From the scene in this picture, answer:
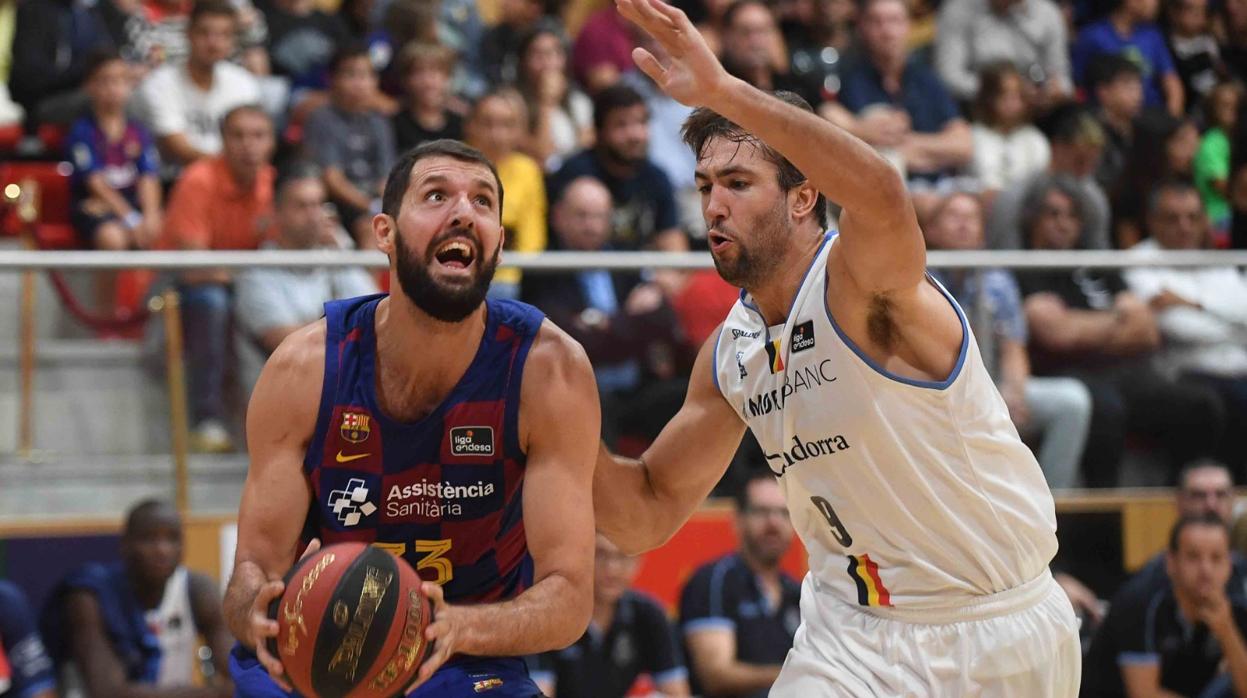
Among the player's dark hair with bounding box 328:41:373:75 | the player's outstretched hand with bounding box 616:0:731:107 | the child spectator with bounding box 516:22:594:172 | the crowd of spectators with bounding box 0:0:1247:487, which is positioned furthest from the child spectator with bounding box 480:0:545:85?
the player's outstretched hand with bounding box 616:0:731:107

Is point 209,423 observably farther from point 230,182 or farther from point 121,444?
point 230,182

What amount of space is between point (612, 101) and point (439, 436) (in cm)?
558

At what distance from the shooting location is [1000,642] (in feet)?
16.1

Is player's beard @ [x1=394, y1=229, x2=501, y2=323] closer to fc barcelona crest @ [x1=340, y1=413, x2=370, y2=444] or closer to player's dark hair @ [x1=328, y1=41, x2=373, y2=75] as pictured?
fc barcelona crest @ [x1=340, y1=413, x2=370, y2=444]

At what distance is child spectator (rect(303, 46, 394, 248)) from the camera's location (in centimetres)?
1026

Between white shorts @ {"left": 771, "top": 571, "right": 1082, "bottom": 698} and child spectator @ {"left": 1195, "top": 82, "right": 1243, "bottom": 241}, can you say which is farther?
child spectator @ {"left": 1195, "top": 82, "right": 1243, "bottom": 241}

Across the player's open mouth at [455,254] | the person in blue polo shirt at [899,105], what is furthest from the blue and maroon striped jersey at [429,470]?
the person in blue polo shirt at [899,105]

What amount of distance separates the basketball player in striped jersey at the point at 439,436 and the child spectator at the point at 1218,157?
8043 millimetres

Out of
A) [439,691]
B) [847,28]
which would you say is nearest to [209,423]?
[439,691]

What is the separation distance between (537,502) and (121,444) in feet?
11.7

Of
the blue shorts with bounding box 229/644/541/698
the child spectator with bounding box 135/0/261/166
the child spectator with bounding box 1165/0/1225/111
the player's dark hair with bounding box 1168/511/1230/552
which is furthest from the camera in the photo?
the child spectator with bounding box 1165/0/1225/111

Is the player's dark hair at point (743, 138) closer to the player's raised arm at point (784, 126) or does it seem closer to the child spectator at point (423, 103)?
the player's raised arm at point (784, 126)

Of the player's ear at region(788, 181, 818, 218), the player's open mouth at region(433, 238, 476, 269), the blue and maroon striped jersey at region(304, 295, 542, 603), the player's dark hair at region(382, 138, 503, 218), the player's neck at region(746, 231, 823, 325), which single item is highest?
the player's dark hair at region(382, 138, 503, 218)

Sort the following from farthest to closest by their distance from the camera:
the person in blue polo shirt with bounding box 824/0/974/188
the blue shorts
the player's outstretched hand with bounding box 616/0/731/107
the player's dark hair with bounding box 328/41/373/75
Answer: the person in blue polo shirt with bounding box 824/0/974/188 < the player's dark hair with bounding box 328/41/373/75 < the blue shorts < the player's outstretched hand with bounding box 616/0/731/107
